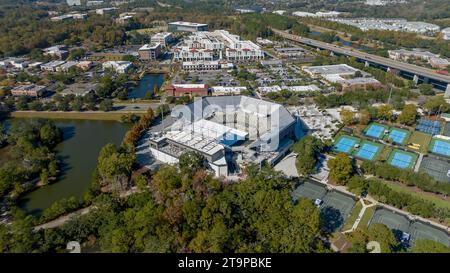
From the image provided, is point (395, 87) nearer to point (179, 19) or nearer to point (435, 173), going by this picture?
point (435, 173)

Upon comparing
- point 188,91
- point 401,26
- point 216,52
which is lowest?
→ point 188,91

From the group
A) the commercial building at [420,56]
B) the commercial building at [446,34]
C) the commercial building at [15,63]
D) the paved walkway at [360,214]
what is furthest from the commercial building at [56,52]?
the commercial building at [446,34]

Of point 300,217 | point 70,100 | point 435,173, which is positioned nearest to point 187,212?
point 300,217

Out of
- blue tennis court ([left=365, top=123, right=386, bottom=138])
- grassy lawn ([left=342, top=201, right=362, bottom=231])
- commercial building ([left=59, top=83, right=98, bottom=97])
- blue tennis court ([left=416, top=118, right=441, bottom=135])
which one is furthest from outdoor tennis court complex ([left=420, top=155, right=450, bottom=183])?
commercial building ([left=59, top=83, right=98, bottom=97])

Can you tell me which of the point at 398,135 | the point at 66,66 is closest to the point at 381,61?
the point at 398,135

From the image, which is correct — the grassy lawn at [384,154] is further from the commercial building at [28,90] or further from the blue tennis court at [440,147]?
the commercial building at [28,90]

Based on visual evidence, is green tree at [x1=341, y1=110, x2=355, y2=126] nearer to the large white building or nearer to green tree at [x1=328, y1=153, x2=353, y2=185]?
green tree at [x1=328, y1=153, x2=353, y2=185]

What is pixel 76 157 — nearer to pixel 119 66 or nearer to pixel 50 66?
pixel 119 66
